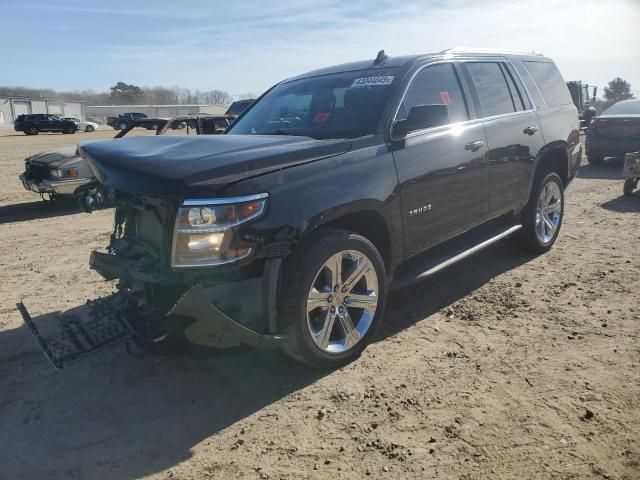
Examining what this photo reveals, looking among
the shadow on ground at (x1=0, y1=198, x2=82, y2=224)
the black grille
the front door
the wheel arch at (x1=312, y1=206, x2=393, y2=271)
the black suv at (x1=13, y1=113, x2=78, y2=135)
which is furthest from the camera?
the black suv at (x1=13, y1=113, x2=78, y2=135)

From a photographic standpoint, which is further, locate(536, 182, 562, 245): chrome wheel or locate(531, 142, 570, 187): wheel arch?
locate(536, 182, 562, 245): chrome wheel

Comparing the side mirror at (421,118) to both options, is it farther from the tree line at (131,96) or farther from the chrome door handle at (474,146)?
the tree line at (131,96)

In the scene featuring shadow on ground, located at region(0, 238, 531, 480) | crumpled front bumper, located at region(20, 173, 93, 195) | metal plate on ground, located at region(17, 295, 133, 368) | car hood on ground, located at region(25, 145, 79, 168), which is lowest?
shadow on ground, located at region(0, 238, 531, 480)

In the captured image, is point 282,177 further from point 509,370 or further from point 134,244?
point 509,370

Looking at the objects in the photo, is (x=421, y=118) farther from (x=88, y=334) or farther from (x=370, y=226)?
(x=88, y=334)

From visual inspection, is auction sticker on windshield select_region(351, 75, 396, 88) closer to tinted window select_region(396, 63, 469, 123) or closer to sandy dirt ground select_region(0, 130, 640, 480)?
tinted window select_region(396, 63, 469, 123)

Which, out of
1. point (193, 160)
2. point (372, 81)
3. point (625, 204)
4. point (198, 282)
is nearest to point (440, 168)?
point (372, 81)

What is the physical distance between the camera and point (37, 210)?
29.2 feet

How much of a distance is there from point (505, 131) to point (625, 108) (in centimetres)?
898

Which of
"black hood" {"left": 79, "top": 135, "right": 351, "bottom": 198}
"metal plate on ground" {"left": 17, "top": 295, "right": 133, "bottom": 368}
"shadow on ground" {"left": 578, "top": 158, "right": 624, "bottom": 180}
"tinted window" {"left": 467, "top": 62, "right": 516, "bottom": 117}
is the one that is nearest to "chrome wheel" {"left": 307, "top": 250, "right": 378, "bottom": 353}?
"black hood" {"left": 79, "top": 135, "right": 351, "bottom": 198}

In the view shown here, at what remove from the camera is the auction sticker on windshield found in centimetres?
390

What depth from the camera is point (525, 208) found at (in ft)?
17.2

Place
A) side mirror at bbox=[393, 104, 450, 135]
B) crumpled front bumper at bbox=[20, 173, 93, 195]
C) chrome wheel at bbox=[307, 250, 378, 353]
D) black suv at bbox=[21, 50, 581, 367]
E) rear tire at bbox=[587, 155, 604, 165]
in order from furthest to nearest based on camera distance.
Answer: rear tire at bbox=[587, 155, 604, 165] → crumpled front bumper at bbox=[20, 173, 93, 195] → side mirror at bbox=[393, 104, 450, 135] → chrome wheel at bbox=[307, 250, 378, 353] → black suv at bbox=[21, 50, 581, 367]

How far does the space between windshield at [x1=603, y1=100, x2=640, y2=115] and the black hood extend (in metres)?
10.6
